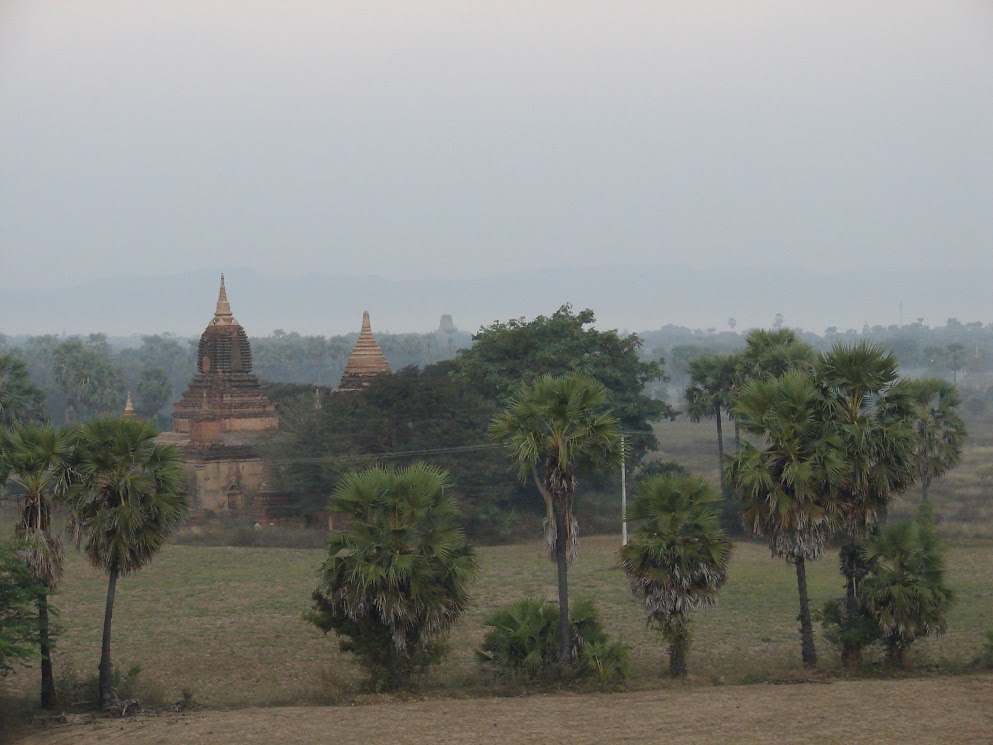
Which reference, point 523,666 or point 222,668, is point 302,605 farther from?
point 523,666

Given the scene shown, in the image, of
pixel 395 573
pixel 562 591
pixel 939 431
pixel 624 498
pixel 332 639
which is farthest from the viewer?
pixel 939 431

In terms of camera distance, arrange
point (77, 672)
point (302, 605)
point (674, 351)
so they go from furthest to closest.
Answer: point (674, 351) < point (302, 605) < point (77, 672)

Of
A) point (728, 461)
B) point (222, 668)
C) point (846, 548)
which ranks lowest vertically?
point (222, 668)

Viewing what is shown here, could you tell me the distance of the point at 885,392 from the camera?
22469 millimetres

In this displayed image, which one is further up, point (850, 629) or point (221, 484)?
point (221, 484)

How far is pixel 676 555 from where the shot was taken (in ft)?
69.6

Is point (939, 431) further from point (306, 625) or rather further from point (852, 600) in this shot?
point (306, 625)

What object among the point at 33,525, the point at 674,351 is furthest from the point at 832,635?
the point at 674,351

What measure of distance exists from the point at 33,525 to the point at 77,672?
528 centimetres

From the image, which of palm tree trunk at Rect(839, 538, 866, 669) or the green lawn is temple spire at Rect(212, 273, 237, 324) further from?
palm tree trunk at Rect(839, 538, 866, 669)

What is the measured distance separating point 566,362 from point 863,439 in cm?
2840

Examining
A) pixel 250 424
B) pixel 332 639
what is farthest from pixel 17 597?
pixel 250 424

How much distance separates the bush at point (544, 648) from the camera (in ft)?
69.9

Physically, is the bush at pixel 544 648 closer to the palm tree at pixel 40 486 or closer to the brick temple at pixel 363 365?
the palm tree at pixel 40 486
